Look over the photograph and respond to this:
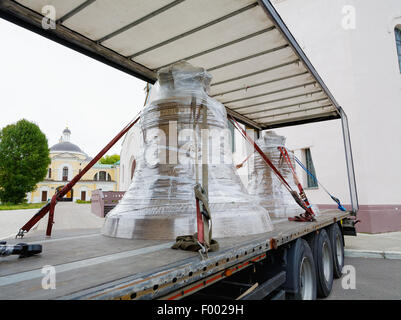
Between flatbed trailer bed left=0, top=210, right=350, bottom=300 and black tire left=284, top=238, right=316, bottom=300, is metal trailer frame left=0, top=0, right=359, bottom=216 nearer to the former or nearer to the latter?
flatbed trailer bed left=0, top=210, right=350, bottom=300

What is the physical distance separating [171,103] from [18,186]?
40996 millimetres

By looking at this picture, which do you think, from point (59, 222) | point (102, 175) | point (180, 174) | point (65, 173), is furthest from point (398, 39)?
point (65, 173)

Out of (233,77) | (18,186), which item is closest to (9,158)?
(18,186)

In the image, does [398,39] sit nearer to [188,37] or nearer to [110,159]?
[188,37]

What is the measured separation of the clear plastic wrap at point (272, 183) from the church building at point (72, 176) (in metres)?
48.5

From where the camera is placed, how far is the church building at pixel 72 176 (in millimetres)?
52812

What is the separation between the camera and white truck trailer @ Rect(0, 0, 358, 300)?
4.59ft

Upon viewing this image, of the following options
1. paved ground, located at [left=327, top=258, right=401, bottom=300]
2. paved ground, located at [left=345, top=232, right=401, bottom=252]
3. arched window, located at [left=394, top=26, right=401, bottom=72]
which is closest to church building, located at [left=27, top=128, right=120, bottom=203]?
paved ground, located at [left=345, top=232, right=401, bottom=252]

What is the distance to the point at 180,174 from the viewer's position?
2729 millimetres

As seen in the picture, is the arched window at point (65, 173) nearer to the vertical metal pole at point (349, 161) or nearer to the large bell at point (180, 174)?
the vertical metal pole at point (349, 161)

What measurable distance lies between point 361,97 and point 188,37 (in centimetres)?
822

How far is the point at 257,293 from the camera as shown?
225cm

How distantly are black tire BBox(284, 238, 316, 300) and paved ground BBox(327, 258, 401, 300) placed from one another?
2.69ft

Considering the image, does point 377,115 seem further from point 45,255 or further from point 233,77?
point 45,255
